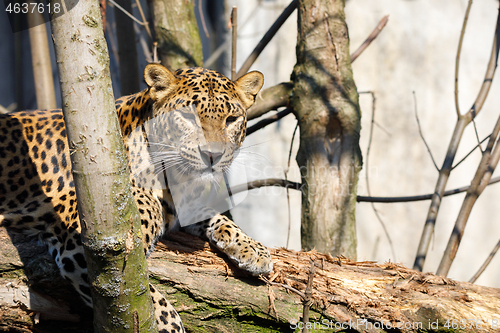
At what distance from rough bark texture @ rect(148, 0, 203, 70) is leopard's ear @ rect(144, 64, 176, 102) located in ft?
4.92

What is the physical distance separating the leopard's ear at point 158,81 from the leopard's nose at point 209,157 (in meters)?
0.57

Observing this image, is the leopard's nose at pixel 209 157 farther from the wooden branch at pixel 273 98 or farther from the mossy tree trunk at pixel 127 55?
the mossy tree trunk at pixel 127 55

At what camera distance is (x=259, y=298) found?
3178 mm

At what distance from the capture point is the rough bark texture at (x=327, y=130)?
14.0 feet

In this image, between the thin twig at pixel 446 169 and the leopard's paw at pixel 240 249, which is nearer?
the leopard's paw at pixel 240 249

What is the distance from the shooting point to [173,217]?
142 inches

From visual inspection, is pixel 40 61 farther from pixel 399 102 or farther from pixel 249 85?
pixel 399 102

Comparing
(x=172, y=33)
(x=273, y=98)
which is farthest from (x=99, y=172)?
(x=172, y=33)

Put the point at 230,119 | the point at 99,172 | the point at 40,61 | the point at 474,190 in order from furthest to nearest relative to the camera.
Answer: the point at 40,61, the point at 474,190, the point at 230,119, the point at 99,172

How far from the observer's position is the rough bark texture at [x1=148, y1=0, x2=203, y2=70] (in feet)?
15.8

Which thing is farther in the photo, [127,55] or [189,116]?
[127,55]

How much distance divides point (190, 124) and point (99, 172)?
4.47 feet

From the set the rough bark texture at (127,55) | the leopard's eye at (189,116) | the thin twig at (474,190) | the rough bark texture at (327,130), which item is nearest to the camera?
the leopard's eye at (189,116)

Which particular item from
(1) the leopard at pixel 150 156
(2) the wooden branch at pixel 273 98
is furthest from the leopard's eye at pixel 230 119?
(2) the wooden branch at pixel 273 98
